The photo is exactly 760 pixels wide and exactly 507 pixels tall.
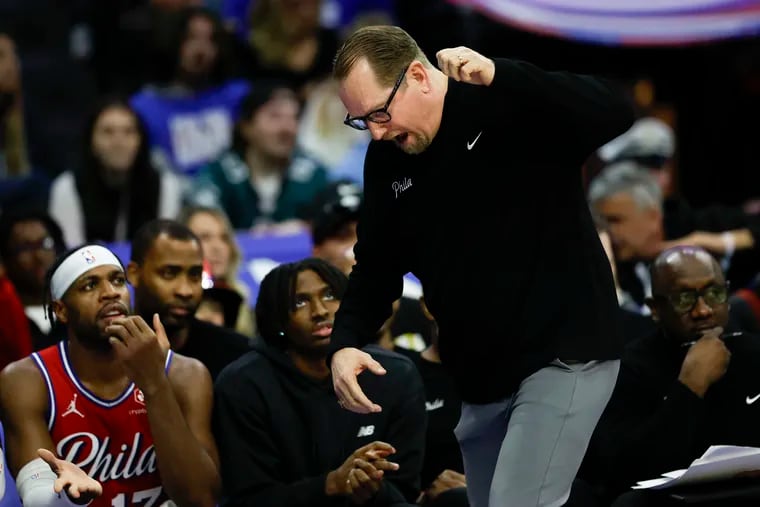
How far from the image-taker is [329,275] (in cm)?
505

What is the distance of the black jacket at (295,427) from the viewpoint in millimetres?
4855

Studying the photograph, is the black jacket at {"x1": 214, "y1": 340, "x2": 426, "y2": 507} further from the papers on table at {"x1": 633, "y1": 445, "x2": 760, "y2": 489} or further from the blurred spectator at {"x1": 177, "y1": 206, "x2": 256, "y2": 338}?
the blurred spectator at {"x1": 177, "y1": 206, "x2": 256, "y2": 338}

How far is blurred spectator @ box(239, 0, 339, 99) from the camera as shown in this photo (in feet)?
30.9

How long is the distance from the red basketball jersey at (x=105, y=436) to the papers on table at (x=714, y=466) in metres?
1.63

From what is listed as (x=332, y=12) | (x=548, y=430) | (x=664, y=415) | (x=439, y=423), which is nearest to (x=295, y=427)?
(x=439, y=423)

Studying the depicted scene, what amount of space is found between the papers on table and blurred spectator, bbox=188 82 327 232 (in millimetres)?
3850

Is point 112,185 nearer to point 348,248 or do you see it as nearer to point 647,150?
point 348,248

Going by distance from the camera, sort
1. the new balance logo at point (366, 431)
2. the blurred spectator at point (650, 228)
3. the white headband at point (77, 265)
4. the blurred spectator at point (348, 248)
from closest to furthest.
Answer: the white headband at point (77, 265)
the new balance logo at point (366, 431)
the blurred spectator at point (348, 248)
the blurred spectator at point (650, 228)

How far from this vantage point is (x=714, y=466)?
455 centimetres

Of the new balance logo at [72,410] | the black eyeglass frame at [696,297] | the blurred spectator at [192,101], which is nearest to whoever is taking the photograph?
the new balance logo at [72,410]

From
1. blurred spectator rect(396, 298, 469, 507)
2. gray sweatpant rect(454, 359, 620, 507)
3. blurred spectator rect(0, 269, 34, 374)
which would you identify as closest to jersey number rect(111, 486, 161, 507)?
blurred spectator rect(0, 269, 34, 374)

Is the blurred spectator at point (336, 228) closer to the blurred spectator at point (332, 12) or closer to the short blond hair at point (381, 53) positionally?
the short blond hair at point (381, 53)

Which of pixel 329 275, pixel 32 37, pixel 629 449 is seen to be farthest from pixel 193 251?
pixel 32 37

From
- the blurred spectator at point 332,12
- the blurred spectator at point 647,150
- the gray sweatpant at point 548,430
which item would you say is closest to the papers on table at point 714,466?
the gray sweatpant at point 548,430
